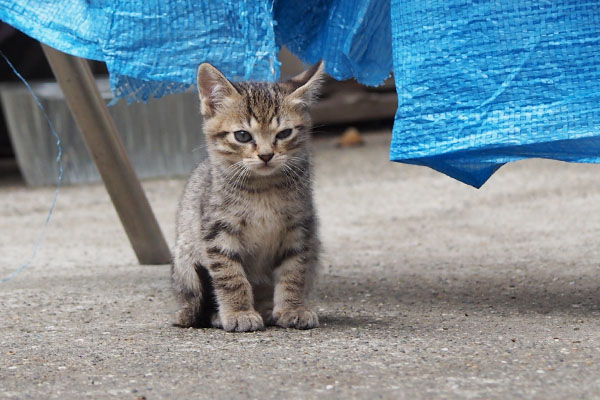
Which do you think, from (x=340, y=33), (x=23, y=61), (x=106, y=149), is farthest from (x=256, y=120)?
(x=23, y=61)

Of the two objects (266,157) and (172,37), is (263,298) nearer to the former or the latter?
(266,157)

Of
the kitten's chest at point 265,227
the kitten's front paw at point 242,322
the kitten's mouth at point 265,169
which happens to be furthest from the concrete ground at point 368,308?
the kitten's mouth at point 265,169

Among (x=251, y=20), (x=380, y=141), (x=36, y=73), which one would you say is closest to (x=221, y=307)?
(x=251, y=20)

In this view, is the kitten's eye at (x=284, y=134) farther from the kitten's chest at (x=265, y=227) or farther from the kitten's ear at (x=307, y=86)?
the kitten's chest at (x=265, y=227)

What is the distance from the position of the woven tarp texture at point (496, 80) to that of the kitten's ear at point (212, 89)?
0.59m

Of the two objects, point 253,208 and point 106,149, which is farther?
point 106,149

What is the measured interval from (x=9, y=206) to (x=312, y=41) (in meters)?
3.36

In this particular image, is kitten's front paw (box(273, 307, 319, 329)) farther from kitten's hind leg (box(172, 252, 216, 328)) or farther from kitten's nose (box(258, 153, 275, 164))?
kitten's nose (box(258, 153, 275, 164))

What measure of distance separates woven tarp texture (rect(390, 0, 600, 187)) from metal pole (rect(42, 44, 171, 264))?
5.42 ft

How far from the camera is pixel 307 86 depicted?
9.72ft

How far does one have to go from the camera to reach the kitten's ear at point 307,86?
9.72 feet

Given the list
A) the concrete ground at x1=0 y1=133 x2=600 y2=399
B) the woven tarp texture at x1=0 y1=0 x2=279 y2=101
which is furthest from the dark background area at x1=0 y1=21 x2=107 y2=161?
the woven tarp texture at x1=0 y1=0 x2=279 y2=101

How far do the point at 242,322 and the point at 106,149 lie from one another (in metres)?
1.35

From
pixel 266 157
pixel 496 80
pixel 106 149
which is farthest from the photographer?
pixel 106 149
